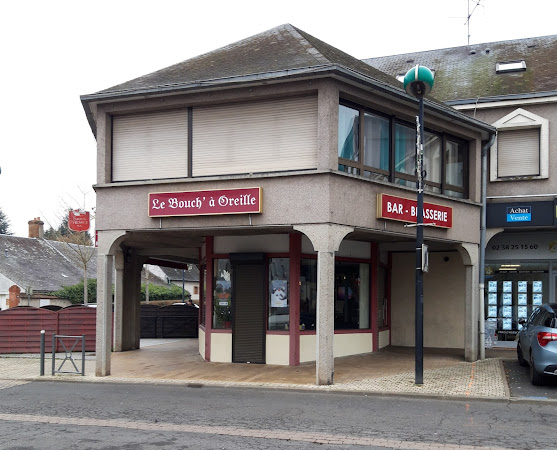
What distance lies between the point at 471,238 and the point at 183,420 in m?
9.36

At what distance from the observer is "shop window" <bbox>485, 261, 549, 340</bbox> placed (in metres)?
18.2

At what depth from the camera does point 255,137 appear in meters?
13.6

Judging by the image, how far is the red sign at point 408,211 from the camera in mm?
13539

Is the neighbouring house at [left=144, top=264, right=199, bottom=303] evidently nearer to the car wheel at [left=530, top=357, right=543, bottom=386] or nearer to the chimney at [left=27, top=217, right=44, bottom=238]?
the chimney at [left=27, top=217, right=44, bottom=238]

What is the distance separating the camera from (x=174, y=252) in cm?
1962

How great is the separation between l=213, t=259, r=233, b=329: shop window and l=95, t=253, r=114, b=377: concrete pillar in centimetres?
275

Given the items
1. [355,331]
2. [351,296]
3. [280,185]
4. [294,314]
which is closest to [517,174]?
[351,296]

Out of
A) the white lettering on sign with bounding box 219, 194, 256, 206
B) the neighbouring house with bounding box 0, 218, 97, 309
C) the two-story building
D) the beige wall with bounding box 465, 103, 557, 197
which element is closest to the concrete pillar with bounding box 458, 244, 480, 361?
the two-story building

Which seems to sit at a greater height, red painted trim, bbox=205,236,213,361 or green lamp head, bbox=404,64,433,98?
green lamp head, bbox=404,64,433,98

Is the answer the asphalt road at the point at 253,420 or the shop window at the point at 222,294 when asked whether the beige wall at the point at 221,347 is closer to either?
the shop window at the point at 222,294

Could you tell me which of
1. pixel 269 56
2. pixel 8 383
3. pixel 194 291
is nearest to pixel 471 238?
pixel 269 56

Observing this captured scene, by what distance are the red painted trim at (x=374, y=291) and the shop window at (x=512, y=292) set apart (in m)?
3.52

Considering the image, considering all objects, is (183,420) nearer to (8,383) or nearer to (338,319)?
(8,383)

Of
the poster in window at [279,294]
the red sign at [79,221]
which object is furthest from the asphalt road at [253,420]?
the red sign at [79,221]
